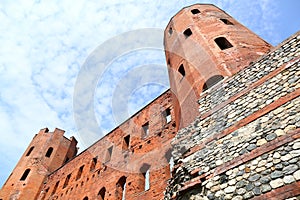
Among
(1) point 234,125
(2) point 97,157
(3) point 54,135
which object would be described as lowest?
(1) point 234,125

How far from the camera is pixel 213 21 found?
11.9 m

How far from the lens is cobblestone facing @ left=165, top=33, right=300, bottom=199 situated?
13.3ft

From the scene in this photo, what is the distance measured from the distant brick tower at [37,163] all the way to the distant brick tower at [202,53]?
55.7ft

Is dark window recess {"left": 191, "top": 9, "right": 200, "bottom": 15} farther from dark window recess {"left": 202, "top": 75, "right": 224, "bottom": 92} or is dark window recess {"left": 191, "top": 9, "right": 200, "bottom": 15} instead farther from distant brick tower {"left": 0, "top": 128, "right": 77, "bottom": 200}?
distant brick tower {"left": 0, "top": 128, "right": 77, "bottom": 200}

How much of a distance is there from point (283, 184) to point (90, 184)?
13037 millimetres

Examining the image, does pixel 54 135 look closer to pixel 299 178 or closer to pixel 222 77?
pixel 222 77

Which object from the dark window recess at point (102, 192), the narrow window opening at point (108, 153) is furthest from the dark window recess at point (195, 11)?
the dark window recess at point (102, 192)

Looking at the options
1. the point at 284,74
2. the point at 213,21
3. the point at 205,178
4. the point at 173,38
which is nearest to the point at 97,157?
the point at 173,38

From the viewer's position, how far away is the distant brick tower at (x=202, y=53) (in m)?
8.41

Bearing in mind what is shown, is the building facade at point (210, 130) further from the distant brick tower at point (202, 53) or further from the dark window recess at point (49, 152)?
the dark window recess at point (49, 152)

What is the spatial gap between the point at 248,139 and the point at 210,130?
138cm

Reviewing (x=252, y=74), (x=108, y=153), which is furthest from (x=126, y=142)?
(x=252, y=74)

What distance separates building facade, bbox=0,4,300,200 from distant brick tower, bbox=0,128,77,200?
3760 mm

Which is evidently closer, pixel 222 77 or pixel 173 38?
pixel 222 77
